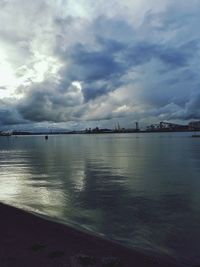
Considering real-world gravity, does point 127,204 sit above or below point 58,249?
below

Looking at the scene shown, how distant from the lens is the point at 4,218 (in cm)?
1631

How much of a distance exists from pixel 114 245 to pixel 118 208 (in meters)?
7.75

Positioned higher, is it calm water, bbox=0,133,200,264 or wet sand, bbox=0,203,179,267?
Answer: wet sand, bbox=0,203,179,267

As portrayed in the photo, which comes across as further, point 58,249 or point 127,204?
point 127,204

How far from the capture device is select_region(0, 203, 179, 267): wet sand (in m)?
10.4

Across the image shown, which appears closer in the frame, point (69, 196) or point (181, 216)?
point (181, 216)

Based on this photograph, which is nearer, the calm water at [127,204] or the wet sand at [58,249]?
the wet sand at [58,249]

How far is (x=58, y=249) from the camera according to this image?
11.7 metres


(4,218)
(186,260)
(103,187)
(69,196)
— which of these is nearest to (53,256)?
(186,260)

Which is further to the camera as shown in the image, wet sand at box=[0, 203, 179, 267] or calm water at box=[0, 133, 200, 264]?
calm water at box=[0, 133, 200, 264]

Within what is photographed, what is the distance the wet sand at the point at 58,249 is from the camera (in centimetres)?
1041

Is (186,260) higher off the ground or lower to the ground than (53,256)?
lower

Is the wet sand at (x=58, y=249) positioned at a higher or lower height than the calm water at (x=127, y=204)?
higher

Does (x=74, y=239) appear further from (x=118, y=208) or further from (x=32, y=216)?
(x=118, y=208)
